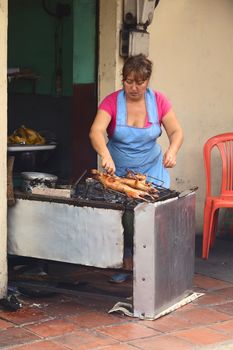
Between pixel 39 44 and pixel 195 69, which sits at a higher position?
pixel 39 44

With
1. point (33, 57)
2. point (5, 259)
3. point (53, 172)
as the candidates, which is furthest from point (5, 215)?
point (33, 57)

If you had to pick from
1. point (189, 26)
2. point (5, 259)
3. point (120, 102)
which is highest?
point (189, 26)

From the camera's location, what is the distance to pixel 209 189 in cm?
788

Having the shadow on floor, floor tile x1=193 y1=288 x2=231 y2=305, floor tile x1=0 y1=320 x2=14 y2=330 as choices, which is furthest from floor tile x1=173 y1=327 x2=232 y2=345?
the shadow on floor

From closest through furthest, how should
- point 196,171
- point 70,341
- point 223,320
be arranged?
point 70,341
point 223,320
point 196,171

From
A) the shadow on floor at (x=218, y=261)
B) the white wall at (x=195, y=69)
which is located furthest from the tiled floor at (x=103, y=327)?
the white wall at (x=195, y=69)

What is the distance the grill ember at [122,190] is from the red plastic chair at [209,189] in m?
1.70

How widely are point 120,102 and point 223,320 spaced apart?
6.30ft

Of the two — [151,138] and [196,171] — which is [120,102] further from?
[196,171]

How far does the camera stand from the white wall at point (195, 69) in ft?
25.7

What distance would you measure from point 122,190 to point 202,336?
4.06ft

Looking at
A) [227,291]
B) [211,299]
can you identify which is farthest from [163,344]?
[227,291]

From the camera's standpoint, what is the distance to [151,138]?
639 centimetres

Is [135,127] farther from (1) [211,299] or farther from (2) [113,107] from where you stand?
(1) [211,299]
